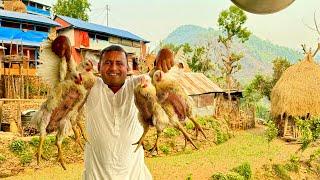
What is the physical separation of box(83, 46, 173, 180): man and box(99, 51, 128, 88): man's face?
0.04m

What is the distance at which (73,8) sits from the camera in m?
29.9

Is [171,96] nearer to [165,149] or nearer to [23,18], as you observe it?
[165,149]

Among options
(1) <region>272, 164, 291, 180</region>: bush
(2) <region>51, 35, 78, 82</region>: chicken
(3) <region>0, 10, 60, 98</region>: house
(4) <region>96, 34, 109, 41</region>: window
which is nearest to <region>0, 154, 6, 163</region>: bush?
(3) <region>0, 10, 60, 98</region>: house

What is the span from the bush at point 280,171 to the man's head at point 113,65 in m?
A: 11.3

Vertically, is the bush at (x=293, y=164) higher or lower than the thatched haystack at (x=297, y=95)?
lower

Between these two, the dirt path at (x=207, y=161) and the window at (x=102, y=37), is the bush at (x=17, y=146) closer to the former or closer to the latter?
the dirt path at (x=207, y=161)

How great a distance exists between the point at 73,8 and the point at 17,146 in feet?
61.8

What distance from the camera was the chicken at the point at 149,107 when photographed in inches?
80.8

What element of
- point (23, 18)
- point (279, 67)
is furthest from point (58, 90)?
point (279, 67)

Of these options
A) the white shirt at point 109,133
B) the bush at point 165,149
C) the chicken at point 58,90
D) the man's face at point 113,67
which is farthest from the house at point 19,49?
Answer: the chicken at point 58,90

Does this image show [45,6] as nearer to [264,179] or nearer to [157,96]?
[264,179]

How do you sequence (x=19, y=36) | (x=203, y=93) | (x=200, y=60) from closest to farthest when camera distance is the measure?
(x=203, y=93) → (x=19, y=36) → (x=200, y=60)

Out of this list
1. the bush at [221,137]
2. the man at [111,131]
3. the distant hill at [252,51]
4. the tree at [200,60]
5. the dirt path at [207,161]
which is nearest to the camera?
the man at [111,131]

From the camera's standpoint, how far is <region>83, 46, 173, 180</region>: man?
2697 millimetres
